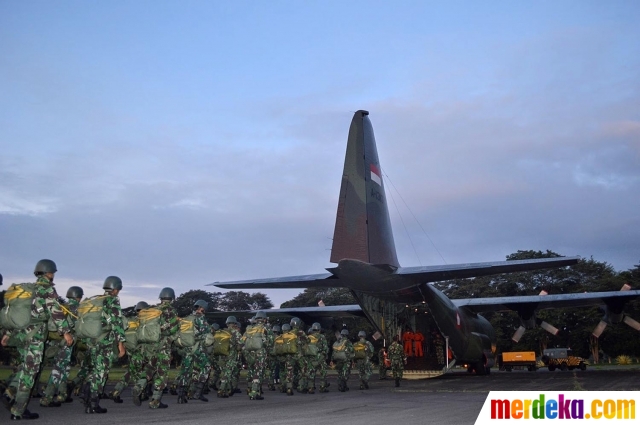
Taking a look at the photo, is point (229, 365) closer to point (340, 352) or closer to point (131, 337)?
point (131, 337)

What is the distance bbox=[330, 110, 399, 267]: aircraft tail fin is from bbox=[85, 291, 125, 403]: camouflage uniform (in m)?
7.80

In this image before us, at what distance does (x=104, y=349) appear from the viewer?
11117mm

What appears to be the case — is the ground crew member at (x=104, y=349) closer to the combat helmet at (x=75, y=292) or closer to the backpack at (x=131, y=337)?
the backpack at (x=131, y=337)

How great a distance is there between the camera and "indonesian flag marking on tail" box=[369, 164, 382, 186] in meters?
19.6

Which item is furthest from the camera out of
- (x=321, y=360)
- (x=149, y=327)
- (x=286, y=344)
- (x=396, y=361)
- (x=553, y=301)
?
(x=553, y=301)

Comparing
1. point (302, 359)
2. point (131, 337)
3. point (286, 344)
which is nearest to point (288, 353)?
point (286, 344)

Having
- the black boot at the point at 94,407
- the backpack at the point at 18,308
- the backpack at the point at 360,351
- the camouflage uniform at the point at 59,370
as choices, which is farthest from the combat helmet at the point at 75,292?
the backpack at the point at 360,351

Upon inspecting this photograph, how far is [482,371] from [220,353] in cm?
1827

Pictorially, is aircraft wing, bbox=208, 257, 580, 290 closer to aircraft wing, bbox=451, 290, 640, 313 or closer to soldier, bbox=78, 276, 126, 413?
soldier, bbox=78, 276, 126, 413

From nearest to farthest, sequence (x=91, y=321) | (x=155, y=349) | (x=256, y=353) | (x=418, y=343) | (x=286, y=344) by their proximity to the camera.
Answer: (x=91, y=321) < (x=155, y=349) < (x=256, y=353) < (x=286, y=344) < (x=418, y=343)

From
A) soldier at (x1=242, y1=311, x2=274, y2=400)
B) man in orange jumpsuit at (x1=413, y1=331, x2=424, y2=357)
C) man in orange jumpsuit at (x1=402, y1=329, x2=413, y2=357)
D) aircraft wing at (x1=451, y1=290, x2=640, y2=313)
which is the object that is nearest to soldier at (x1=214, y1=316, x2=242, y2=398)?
soldier at (x1=242, y1=311, x2=274, y2=400)

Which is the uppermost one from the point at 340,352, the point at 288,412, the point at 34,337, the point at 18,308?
the point at 18,308

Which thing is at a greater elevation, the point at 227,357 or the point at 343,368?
the point at 227,357

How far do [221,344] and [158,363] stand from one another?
385 cm
